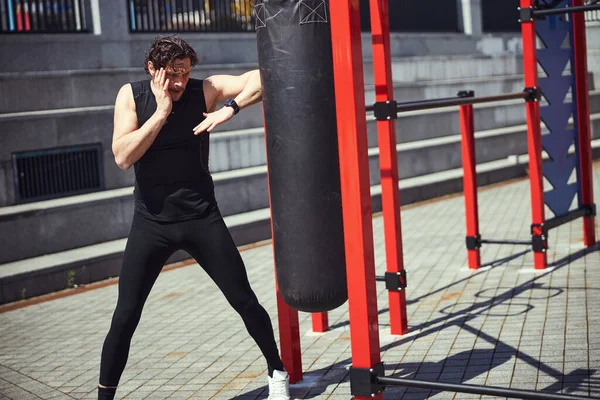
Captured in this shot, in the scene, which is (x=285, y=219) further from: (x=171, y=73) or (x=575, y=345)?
(x=575, y=345)

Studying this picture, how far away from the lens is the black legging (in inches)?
182

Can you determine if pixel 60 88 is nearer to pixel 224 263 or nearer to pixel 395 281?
pixel 395 281

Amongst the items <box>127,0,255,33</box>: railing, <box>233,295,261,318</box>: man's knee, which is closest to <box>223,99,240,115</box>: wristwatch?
<box>233,295,261,318</box>: man's knee

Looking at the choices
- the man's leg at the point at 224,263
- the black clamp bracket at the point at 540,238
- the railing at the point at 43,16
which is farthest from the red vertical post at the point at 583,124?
the railing at the point at 43,16

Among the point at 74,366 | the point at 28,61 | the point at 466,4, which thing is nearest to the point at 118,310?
the point at 74,366

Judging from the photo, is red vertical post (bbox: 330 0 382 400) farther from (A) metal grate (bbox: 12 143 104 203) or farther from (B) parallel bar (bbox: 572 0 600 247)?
(A) metal grate (bbox: 12 143 104 203)

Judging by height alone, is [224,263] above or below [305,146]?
below

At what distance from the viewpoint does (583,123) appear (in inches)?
339

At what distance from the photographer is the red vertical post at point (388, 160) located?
6043 millimetres

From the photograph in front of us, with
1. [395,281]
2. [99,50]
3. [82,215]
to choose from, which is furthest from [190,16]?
[395,281]

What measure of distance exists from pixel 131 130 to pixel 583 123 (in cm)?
532

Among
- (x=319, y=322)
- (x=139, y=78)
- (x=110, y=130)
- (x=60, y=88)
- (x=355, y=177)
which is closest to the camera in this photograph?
(x=355, y=177)

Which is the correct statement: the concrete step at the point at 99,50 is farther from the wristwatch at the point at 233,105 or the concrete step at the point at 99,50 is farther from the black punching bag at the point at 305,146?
the black punching bag at the point at 305,146

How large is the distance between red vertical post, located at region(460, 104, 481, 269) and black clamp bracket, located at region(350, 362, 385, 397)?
4.11m
